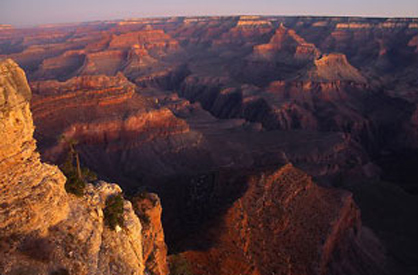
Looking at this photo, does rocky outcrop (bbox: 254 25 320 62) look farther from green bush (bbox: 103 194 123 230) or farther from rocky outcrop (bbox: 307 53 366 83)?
green bush (bbox: 103 194 123 230)

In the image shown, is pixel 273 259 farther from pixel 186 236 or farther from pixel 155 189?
pixel 155 189

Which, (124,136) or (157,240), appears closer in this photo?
(157,240)

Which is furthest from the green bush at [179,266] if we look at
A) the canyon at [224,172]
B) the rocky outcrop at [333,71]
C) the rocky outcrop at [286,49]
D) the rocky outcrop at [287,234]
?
the rocky outcrop at [286,49]

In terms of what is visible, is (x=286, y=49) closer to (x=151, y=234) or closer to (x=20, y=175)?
(x=151, y=234)

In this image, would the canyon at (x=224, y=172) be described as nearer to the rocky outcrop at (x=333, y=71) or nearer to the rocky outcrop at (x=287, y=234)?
the rocky outcrop at (x=287, y=234)

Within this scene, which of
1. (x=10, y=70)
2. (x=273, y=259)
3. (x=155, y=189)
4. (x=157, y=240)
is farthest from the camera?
(x=155, y=189)

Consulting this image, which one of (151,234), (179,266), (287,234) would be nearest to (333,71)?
(287,234)

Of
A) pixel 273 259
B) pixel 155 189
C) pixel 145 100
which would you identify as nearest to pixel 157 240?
pixel 273 259
